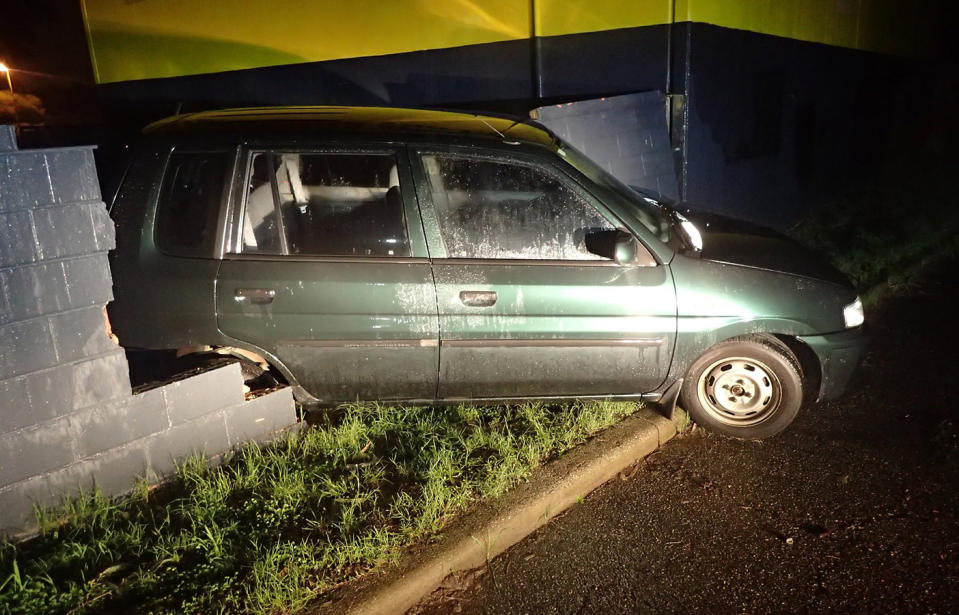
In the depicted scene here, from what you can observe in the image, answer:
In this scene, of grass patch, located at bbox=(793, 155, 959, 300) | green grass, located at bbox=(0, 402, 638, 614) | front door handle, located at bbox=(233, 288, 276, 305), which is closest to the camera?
green grass, located at bbox=(0, 402, 638, 614)

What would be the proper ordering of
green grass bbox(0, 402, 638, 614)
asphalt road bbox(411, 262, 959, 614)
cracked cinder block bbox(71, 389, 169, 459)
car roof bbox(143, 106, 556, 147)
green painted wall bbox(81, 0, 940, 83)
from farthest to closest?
green painted wall bbox(81, 0, 940, 83)
car roof bbox(143, 106, 556, 147)
cracked cinder block bbox(71, 389, 169, 459)
asphalt road bbox(411, 262, 959, 614)
green grass bbox(0, 402, 638, 614)

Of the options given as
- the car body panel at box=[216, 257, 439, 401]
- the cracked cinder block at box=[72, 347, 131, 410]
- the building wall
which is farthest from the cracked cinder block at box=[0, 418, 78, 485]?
the building wall

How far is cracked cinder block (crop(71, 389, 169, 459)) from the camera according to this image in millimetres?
3688

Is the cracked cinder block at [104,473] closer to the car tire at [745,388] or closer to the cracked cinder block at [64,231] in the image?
the cracked cinder block at [64,231]

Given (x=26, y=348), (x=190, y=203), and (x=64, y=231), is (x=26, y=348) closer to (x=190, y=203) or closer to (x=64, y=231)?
(x=64, y=231)

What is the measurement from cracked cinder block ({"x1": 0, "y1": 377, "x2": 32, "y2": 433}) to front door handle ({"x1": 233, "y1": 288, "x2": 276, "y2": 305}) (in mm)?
1083

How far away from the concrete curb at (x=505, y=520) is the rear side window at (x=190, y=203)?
1.96 m

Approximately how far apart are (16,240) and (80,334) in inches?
19.5

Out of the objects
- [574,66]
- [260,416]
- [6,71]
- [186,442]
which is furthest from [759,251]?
[6,71]

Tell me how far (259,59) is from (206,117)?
5740mm

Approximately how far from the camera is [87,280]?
142 inches

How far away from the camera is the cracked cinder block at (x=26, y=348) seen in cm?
341

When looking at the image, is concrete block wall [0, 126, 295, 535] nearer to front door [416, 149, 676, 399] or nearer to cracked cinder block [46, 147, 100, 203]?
cracked cinder block [46, 147, 100, 203]

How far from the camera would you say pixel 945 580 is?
332 centimetres
